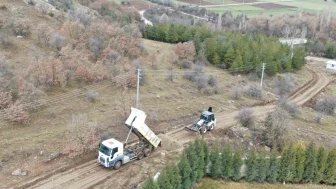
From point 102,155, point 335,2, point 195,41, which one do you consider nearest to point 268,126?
point 102,155

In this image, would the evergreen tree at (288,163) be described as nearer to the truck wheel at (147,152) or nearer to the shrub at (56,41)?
the truck wheel at (147,152)

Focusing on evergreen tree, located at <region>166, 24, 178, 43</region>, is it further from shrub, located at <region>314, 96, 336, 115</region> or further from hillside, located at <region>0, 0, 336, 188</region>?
shrub, located at <region>314, 96, 336, 115</region>

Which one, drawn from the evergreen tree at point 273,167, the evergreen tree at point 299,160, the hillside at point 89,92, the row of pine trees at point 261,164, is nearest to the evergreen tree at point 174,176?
the row of pine trees at point 261,164

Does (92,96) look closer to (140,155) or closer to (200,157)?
(140,155)

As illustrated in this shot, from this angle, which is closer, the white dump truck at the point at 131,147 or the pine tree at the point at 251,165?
the white dump truck at the point at 131,147

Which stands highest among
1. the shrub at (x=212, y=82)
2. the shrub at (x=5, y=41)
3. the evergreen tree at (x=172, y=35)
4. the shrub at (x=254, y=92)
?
the shrub at (x=5, y=41)

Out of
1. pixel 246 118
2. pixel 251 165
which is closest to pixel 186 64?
pixel 246 118
